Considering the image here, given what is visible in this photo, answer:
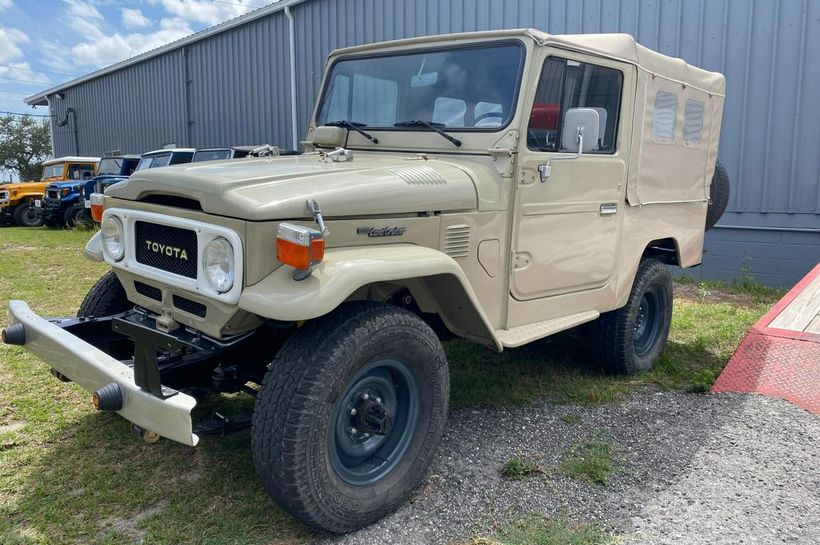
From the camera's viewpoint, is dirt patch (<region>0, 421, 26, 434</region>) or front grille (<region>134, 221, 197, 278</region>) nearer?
front grille (<region>134, 221, 197, 278</region>)

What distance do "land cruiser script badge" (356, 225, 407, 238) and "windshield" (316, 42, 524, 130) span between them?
0.88 m

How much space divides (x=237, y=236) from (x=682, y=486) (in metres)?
2.35

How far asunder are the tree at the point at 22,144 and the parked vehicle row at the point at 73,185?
3287 cm

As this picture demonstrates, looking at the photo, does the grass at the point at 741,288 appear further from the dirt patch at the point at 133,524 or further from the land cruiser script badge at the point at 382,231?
the dirt patch at the point at 133,524

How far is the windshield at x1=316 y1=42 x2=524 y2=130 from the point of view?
11.5 feet

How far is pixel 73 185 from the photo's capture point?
605 inches

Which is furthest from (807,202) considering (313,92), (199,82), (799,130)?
(199,82)

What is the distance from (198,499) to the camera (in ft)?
9.74

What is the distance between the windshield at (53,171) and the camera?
55.9 ft

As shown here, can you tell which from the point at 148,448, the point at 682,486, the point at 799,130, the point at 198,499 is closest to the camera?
the point at 198,499

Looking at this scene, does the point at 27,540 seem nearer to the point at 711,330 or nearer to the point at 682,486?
the point at 682,486

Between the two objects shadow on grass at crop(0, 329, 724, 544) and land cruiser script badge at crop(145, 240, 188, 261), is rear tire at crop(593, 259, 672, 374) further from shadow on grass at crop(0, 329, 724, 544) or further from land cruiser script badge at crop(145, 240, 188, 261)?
land cruiser script badge at crop(145, 240, 188, 261)

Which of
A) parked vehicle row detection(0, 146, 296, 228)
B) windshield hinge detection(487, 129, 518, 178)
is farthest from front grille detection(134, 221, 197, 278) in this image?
parked vehicle row detection(0, 146, 296, 228)

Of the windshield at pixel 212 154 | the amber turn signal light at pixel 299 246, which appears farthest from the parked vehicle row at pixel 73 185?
the amber turn signal light at pixel 299 246
